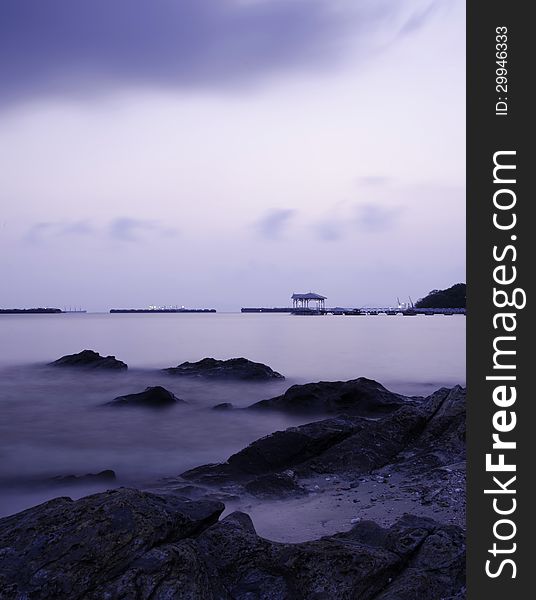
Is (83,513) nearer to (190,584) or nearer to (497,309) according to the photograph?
(190,584)

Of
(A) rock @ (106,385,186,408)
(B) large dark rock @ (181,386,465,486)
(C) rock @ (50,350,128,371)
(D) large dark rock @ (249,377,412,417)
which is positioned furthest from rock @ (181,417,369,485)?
(C) rock @ (50,350,128,371)

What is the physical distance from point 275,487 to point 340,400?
864cm

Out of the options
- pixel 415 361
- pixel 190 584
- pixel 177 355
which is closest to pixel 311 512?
pixel 190 584

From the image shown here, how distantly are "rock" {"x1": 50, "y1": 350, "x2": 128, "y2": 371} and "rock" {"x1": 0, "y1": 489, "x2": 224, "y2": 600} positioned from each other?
28.0m

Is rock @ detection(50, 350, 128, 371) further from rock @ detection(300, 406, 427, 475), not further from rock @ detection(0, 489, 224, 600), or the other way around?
rock @ detection(0, 489, 224, 600)

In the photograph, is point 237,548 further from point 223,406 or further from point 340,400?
point 223,406

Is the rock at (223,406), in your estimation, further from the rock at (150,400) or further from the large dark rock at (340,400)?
the rock at (150,400)

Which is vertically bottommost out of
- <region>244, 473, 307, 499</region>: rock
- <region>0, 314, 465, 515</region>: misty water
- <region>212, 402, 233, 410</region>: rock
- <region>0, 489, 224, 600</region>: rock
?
<region>0, 314, 465, 515</region>: misty water

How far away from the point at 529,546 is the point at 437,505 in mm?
4211

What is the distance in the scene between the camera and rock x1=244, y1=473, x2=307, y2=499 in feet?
30.0

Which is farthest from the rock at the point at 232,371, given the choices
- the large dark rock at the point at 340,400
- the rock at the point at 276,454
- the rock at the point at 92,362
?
the rock at the point at 276,454

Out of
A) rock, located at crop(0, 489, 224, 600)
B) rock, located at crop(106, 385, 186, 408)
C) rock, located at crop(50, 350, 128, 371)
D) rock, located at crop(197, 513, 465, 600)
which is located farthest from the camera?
rock, located at crop(50, 350, 128, 371)

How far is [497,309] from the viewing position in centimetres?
381

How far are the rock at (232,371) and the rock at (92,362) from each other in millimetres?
4201
